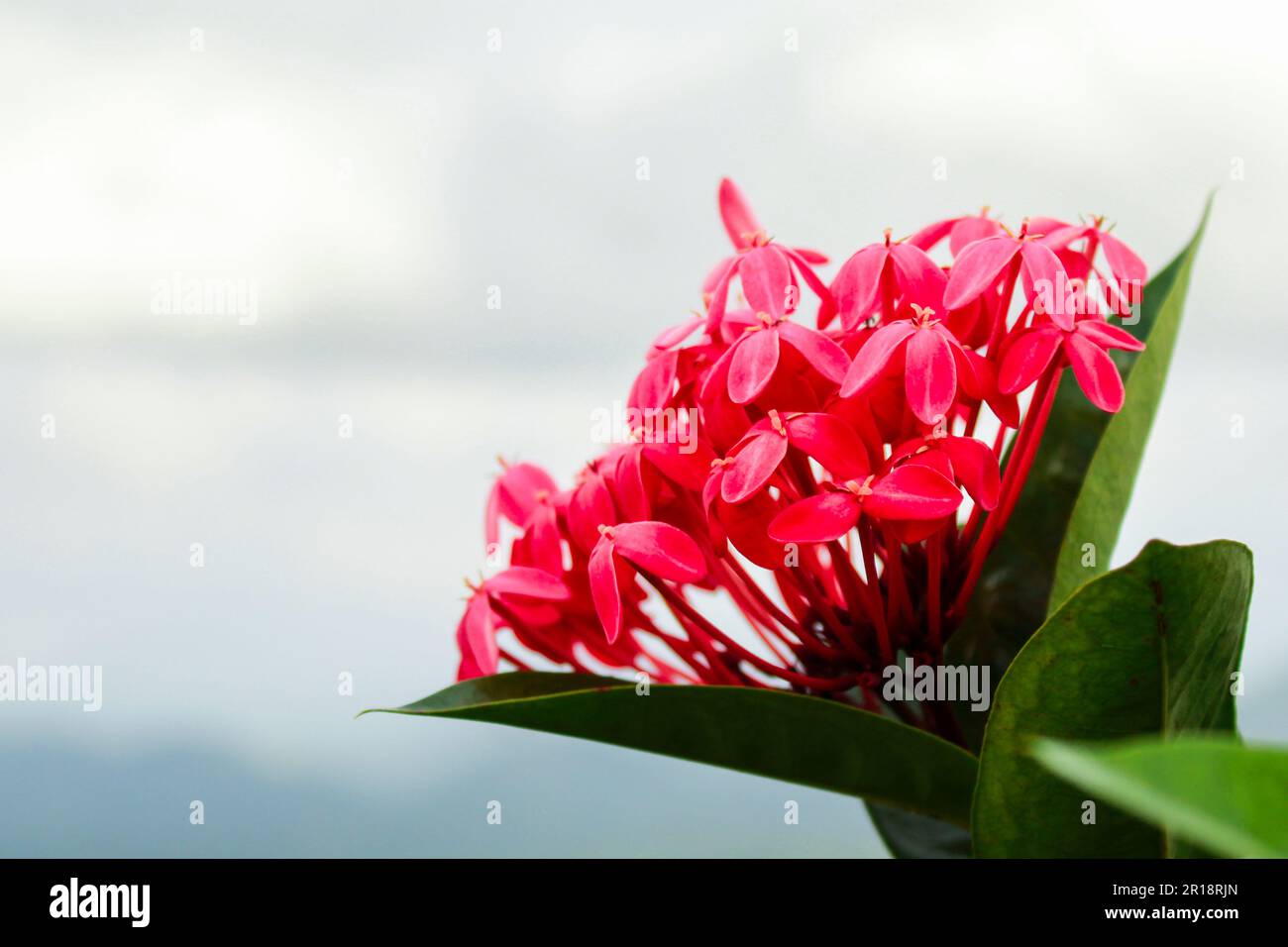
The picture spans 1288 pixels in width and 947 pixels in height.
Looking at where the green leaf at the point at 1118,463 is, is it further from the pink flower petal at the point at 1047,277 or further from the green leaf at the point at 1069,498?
the pink flower petal at the point at 1047,277

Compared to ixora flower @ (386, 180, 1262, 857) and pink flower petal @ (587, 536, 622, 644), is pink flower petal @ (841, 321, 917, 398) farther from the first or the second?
pink flower petal @ (587, 536, 622, 644)

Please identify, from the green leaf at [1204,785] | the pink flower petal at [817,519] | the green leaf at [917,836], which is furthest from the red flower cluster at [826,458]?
the green leaf at [1204,785]

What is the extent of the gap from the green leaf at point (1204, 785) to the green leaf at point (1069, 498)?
495 mm

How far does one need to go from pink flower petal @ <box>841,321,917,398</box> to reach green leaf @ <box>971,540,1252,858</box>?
14 centimetres

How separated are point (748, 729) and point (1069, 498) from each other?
1.08 ft

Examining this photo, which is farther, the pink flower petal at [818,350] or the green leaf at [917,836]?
the green leaf at [917,836]

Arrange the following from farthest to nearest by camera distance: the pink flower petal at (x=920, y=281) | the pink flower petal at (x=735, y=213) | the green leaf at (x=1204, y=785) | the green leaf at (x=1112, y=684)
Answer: the pink flower petal at (x=735, y=213) < the pink flower petal at (x=920, y=281) < the green leaf at (x=1112, y=684) < the green leaf at (x=1204, y=785)

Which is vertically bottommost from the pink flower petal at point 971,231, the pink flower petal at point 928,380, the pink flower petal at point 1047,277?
the pink flower petal at point 928,380

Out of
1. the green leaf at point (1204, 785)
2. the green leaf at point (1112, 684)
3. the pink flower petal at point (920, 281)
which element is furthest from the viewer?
the pink flower petal at point (920, 281)

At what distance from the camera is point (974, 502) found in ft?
2.06

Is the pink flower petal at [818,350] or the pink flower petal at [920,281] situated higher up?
the pink flower petal at [920,281]

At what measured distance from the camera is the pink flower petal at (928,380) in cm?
57

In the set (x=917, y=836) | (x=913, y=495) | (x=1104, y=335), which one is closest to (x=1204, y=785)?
(x=913, y=495)

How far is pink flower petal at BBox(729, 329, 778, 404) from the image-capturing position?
59 centimetres
